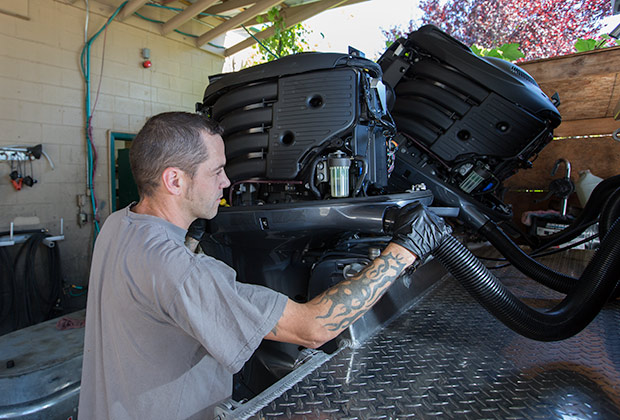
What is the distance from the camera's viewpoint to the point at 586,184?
3.49 meters

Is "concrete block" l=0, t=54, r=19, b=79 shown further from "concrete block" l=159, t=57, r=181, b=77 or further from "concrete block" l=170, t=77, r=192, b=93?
"concrete block" l=170, t=77, r=192, b=93

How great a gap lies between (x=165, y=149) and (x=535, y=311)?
1.51 meters

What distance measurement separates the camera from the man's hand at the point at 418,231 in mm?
1290

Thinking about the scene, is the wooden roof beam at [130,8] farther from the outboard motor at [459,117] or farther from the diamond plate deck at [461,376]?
the diamond plate deck at [461,376]

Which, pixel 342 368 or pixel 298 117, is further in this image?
pixel 298 117

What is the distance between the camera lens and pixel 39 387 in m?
1.89

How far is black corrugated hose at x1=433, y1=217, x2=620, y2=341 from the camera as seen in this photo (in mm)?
1515

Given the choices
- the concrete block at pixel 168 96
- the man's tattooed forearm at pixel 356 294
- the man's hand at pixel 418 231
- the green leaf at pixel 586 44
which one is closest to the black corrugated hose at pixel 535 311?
the man's hand at pixel 418 231

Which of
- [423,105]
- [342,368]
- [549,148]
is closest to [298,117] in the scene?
[342,368]

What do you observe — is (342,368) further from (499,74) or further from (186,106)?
(186,106)

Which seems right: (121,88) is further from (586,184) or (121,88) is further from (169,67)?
(586,184)

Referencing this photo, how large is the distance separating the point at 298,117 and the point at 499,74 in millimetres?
1603

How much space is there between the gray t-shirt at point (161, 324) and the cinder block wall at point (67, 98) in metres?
4.30

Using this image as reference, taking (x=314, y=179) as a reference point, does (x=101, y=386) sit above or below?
below
